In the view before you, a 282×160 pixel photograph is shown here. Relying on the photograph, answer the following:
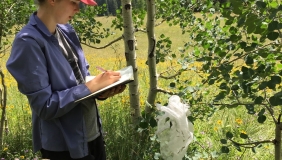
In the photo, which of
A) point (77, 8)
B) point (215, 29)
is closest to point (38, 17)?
point (77, 8)

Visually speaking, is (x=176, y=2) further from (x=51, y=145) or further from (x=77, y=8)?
(x=51, y=145)

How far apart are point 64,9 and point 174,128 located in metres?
0.80

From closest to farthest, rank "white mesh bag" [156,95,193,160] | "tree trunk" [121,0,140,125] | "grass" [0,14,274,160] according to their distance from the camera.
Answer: "white mesh bag" [156,95,193,160] → "tree trunk" [121,0,140,125] → "grass" [0,14,274,160]

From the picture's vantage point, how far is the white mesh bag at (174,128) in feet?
5.26

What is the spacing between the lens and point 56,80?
1.49m

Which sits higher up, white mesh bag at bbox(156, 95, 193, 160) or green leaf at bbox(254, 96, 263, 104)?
green leaf at bbox(254, 96, 263, 104)

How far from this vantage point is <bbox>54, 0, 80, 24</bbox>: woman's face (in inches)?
57.3

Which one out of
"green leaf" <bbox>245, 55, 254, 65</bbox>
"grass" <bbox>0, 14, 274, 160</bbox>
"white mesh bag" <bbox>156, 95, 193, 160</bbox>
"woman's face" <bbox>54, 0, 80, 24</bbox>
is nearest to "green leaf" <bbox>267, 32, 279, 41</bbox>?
"green leaf" <bbox>245, 55, 254, 65</bbox>

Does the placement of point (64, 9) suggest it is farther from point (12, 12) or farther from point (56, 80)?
point (12, 12)

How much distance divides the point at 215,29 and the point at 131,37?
2.34 feet

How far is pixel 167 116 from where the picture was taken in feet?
5.26

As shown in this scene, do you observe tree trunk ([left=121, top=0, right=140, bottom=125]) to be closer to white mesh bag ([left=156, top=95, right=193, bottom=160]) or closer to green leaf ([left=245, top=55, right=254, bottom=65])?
white mesh bag ([left=156, top=95, right=193, bottom=160])

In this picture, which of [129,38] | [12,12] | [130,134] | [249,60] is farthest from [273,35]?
[12,12]

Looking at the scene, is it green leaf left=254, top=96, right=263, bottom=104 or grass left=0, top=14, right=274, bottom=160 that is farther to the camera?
grass left=0, top=14, right=274, bottom=160
